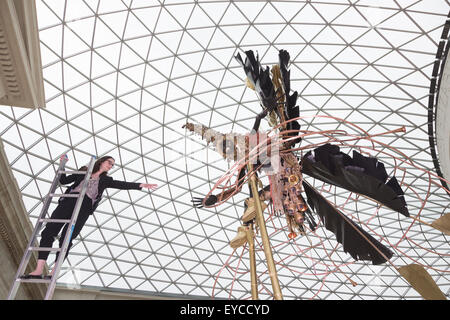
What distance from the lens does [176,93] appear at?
22.0 meters

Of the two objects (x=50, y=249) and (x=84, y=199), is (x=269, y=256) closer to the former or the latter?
(x=50, y=249)

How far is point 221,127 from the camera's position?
961 inches

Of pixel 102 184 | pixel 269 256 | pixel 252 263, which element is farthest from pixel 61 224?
pixel 269 256

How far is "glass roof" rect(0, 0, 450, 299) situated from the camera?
60.1ft

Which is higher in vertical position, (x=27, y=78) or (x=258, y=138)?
(x=27, y=78)

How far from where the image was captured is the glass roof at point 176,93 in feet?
60.1

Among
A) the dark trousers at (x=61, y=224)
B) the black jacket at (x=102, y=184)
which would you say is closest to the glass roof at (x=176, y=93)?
the black jacket at (x=102, y=184)

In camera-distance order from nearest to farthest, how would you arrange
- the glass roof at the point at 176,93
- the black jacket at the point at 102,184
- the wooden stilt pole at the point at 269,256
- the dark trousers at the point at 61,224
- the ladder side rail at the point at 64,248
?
the wooden stilt pole at the point at 269,256 < the ladder side rail at the point at 64,248 < the dark trousers at the point at 61,224 < the black jacket at the point at 102,184 < the glass roof at the point at 176,93

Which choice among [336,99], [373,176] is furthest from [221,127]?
[373,176]

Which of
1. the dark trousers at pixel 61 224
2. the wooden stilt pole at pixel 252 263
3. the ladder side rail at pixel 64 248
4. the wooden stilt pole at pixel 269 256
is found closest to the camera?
the wooden stilt pole at pixel 269 256

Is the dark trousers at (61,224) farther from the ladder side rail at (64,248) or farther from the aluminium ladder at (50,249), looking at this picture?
the ladder side rail at (64,248)
